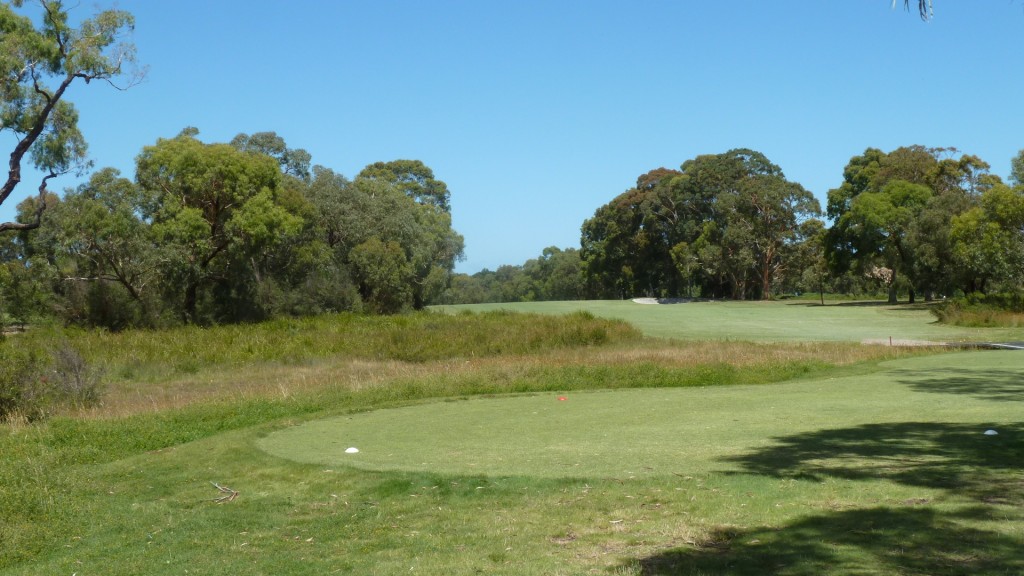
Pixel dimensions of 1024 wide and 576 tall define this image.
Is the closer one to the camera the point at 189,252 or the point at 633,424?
the point at 633,424

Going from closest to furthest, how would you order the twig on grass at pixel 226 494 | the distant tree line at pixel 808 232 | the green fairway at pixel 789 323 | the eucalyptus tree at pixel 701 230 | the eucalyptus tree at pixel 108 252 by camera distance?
the twig on grass at pixel 226 494 → the green fairway at pixel 789 323 → the eucalyptus tree at pixel 108 252 → the distant tree line at pixel 808 232 → the eucalyptus tree at pixel 701 230

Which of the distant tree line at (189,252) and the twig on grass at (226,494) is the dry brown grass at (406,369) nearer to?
the twig on grass at (226,494)

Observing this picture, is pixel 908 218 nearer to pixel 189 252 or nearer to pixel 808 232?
pixel 808 232

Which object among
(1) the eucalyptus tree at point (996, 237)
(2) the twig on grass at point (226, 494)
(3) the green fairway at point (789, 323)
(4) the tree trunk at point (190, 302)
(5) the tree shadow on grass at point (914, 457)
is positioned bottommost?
(2) the twig on grass at point (226, 494)

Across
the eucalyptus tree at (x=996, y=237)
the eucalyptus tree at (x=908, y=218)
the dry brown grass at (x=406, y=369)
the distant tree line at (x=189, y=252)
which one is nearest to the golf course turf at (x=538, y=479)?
the dry brown grass at (x=406, y=369)

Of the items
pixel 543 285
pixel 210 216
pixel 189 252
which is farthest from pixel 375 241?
pixel 543 285

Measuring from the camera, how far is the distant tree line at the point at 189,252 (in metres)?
42.0

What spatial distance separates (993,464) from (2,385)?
56.2 ft

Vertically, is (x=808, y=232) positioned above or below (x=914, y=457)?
above

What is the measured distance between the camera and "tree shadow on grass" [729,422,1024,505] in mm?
8133

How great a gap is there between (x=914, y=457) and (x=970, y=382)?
9311 mm

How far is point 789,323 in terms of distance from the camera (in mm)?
50219

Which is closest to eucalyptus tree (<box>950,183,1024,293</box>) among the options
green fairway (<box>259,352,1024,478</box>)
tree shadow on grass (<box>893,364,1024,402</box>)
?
tree shadow on grass (<box>893,364,1024,402</box>)

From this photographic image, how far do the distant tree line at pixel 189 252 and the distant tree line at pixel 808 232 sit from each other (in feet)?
107
